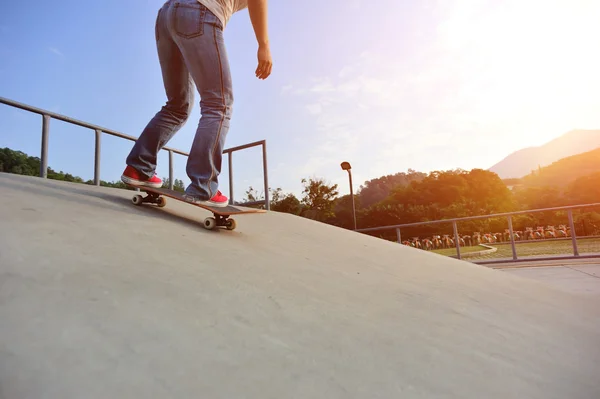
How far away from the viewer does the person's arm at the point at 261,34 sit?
1.93m

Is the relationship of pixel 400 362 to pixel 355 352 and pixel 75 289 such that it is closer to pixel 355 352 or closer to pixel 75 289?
pixel 355 352

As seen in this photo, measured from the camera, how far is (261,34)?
198cm

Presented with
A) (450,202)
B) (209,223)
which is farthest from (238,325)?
(450,202)

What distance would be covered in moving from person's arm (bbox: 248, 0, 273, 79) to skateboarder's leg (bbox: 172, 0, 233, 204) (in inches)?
8.4

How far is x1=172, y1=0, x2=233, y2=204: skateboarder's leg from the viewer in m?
1.81

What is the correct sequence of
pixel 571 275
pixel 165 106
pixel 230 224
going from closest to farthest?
pixel 230 224, pixel 165 106, pixel 571 275

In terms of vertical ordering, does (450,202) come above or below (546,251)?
above

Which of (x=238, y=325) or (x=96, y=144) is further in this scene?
(x=96, y=144)

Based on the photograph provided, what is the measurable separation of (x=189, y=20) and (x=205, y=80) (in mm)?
320

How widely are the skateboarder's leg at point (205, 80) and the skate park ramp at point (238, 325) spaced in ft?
1.35

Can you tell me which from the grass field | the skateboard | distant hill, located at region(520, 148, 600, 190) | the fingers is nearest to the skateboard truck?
the skateboard

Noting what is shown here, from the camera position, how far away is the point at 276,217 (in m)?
2.91

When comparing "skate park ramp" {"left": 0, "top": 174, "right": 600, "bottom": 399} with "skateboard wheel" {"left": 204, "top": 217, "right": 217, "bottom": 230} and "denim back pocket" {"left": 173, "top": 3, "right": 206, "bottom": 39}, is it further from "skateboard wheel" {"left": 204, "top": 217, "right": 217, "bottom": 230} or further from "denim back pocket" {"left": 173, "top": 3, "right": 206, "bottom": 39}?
"denim back pocket" {"left": 173, "top": 3, "right": 206, "bottom": 39}

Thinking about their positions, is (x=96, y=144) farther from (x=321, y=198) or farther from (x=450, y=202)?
(x=450, y=202)
